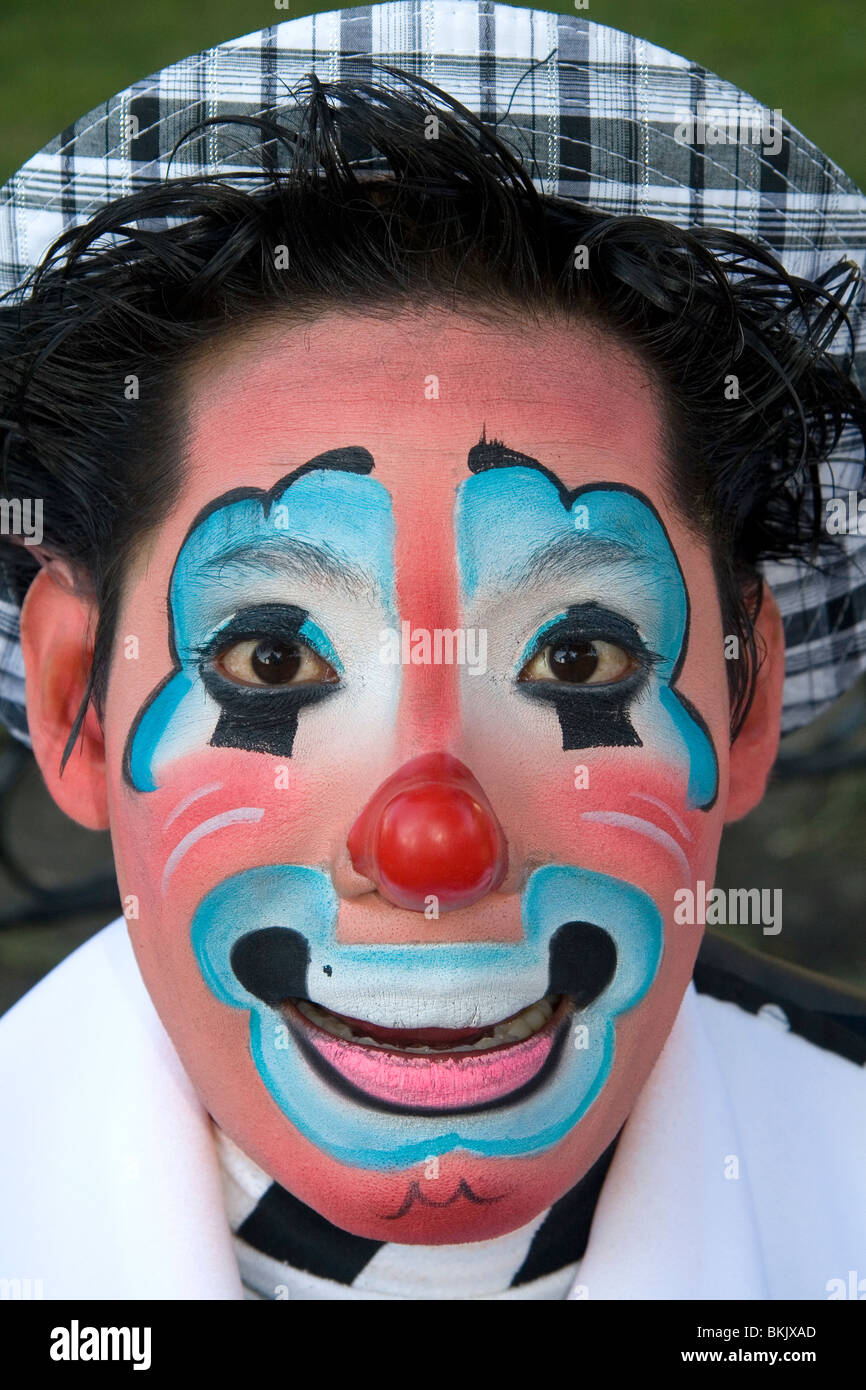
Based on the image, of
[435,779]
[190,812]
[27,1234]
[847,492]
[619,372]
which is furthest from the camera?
[847,492]

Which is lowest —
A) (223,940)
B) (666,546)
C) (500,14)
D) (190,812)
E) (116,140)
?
(223,940)

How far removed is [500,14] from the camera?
65.2 inches

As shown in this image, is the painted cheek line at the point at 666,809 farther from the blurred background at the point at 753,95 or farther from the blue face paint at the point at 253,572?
the blurred background at the point at 753,95

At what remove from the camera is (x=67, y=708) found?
180 centimetres

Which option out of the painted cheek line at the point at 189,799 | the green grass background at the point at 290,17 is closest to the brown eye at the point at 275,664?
the painted cheek line at the point at 189,799

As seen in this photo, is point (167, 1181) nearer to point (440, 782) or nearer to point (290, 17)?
point (440, 782)

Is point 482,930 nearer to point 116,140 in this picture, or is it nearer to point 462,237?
point 462,237

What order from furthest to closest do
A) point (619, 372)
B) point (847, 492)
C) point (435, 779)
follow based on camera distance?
point (847, 492), point (619, 372), point (435, 779)

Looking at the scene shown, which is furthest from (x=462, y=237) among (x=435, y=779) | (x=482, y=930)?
(x=482, y=930)

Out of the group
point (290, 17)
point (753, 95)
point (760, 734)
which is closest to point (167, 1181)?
point (760, 734)

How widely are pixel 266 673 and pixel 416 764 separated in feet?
0.69

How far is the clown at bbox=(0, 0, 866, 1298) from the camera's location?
1.46m

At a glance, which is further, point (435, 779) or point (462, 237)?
point (462, 237)
